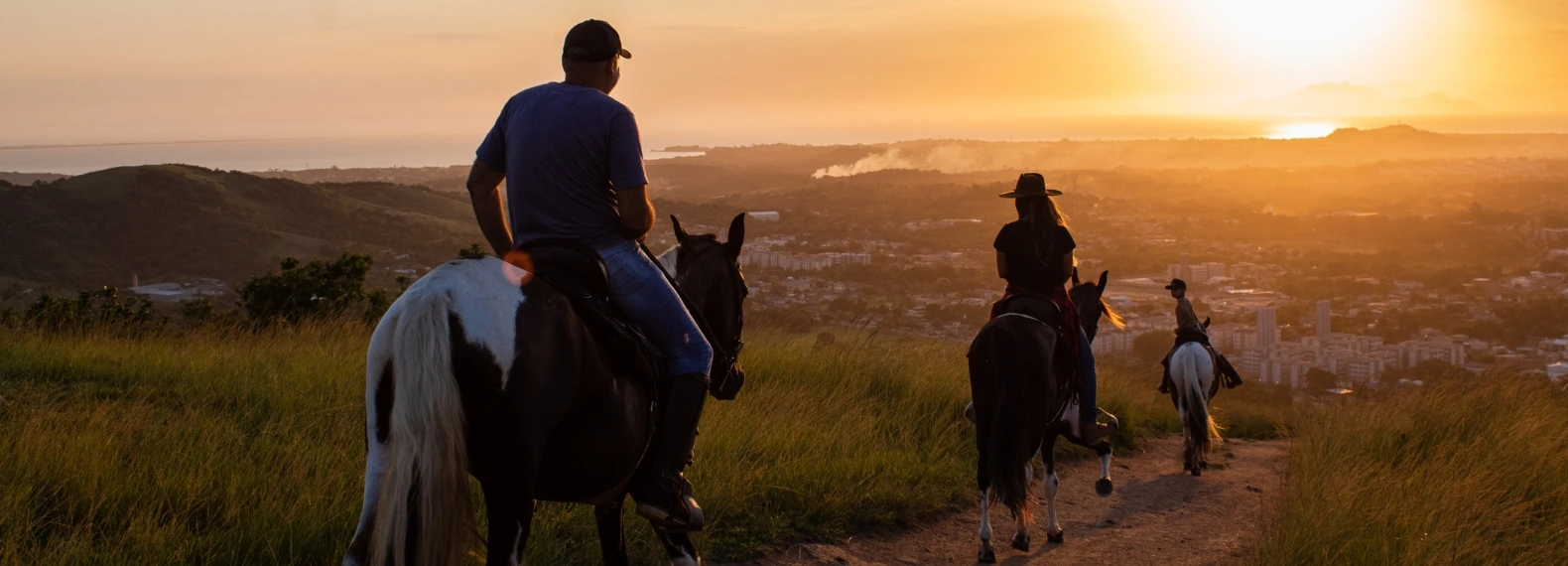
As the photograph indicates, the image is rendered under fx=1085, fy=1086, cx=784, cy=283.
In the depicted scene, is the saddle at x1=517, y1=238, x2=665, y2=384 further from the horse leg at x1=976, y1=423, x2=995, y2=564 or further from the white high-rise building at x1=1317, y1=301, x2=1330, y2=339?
the white high-rise building at x1=1317, y1=301, x2=1330, y2=339

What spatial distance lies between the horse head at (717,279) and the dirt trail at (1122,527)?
1695 millimetres

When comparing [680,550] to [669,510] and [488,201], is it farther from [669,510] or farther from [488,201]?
[488,201]

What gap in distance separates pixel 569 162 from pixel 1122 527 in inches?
217

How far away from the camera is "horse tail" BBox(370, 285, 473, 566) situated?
291cm

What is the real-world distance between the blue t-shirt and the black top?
3447mm

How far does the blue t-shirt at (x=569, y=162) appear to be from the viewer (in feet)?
12.3

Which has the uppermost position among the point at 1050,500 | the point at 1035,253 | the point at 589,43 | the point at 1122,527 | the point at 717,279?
the point at 589,43

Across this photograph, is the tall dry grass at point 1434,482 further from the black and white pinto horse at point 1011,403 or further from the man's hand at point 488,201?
the man's hand at point 488,201

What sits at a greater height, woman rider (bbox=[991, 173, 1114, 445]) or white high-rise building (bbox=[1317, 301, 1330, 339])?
woman rider (bbox=[991, 173, 1114, 445])

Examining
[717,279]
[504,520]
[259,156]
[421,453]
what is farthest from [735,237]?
[259,156]

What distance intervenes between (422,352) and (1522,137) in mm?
153973

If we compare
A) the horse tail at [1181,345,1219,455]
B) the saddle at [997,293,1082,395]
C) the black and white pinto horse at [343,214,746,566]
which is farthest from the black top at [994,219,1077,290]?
the horse tail at [1181,345,1219,455]

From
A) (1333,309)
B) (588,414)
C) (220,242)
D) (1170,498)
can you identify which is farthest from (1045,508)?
(220,242)

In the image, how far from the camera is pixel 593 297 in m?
3.63
